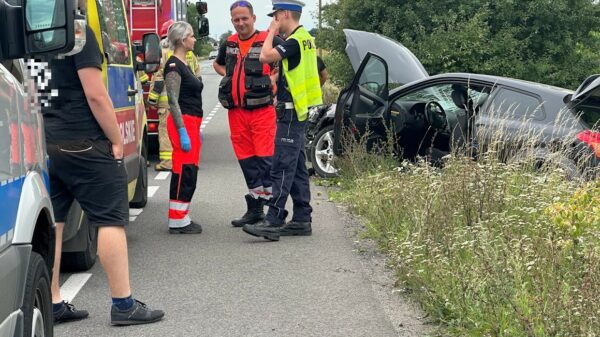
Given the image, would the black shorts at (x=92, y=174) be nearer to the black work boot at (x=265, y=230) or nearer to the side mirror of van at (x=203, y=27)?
the black work boot at (x=265, y=230)

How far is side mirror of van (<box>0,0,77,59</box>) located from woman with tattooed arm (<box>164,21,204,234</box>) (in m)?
4.72

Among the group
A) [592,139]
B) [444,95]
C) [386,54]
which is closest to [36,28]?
[592,139]

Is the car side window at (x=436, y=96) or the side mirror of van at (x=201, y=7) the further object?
the side mirror of van at (x=201, y=7)

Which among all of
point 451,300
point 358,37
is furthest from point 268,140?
point 451,300

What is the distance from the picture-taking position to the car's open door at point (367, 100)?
11992 millimetres

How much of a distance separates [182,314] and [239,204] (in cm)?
494

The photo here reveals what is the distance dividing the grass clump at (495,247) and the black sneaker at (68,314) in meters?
2.01

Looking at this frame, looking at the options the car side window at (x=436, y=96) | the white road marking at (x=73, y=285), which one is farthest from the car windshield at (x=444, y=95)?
the white road marking at (x=73, y=285)

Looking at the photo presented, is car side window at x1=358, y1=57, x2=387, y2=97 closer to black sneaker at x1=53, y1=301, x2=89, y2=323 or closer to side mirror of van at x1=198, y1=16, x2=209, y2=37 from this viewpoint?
black sneaker at x1=53, y1=301, x2=89, y2=323

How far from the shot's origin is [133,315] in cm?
620

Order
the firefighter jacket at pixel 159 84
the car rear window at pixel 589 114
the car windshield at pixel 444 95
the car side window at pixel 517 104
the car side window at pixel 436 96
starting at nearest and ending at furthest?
1. the car rear window at pixel 589 114
2. the car side window at pixel 517 104
3. the car windshield at pixel 444 95
4. the car side window at pixel 436 96
5. the firefighter jacket at pixel 159 84

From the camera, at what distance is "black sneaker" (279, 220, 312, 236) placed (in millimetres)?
9445

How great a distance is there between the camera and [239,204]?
11414 mm

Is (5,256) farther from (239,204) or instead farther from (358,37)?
(358,37)
